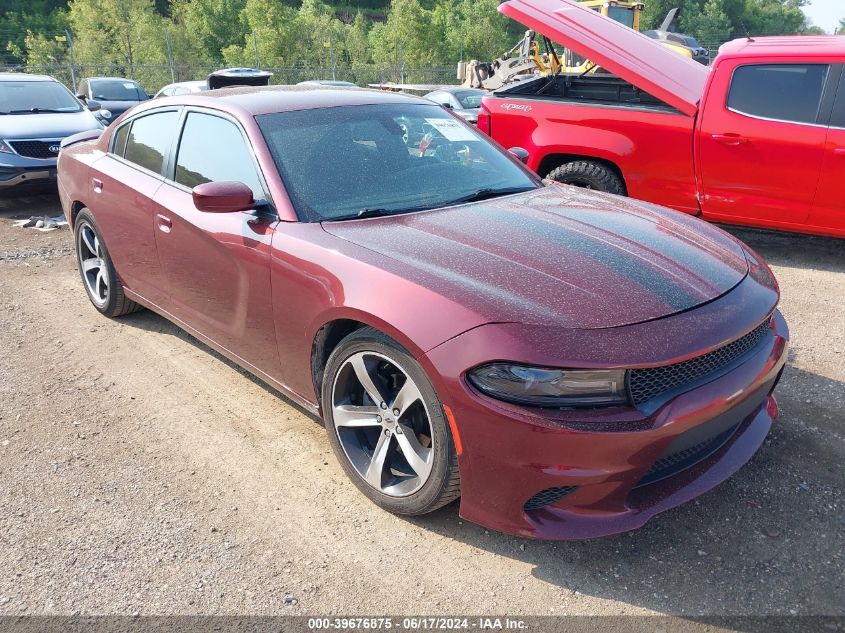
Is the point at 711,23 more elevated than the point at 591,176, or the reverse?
the point at 711,23

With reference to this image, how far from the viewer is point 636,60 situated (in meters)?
6.25

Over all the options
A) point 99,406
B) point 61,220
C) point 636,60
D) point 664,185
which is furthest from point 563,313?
point 61,220

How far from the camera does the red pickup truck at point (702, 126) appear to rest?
545cm

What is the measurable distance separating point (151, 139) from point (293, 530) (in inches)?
103

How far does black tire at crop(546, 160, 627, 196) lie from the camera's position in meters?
6.25

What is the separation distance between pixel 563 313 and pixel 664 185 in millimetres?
4321

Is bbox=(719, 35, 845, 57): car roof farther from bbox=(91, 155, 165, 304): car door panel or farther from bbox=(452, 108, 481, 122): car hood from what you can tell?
bbox=(452, 108, 481, 122): car hood

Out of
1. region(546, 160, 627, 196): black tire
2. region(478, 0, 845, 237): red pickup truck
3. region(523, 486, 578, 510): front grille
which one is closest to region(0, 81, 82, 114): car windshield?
region(478, 0, 845, 237): red pickup truck

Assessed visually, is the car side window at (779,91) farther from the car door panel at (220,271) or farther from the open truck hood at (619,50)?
the car door panel at (220,271)

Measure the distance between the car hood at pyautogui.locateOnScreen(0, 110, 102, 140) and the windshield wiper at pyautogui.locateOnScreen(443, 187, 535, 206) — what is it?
733 centimetres

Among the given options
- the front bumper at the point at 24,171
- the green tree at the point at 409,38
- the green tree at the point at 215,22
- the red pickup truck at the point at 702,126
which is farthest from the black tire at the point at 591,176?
the green tree at the point at 215,22

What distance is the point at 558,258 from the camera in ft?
8.76

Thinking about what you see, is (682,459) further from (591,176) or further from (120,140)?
(591,176)

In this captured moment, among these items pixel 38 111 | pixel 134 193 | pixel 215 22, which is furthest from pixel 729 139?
pixel 215 22
